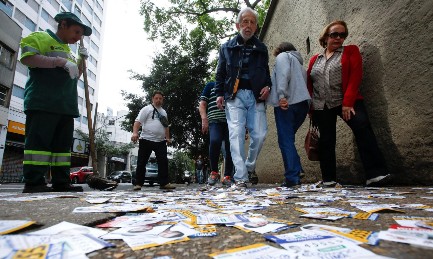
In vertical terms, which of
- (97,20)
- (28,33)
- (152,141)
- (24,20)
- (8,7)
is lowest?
(152,141)

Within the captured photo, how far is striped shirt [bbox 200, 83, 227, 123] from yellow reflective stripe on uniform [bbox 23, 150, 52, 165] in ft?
6.99

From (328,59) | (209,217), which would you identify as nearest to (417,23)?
(328,59)

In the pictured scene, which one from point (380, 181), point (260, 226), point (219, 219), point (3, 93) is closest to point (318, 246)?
point (260, 226)

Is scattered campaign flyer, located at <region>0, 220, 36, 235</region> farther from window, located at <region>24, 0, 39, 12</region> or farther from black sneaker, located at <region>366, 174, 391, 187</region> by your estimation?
window, located at <region>24, 0, 39, 12</region>

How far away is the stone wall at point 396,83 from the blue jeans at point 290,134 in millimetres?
659

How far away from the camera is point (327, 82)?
9.77ft

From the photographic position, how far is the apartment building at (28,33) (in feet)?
61.7

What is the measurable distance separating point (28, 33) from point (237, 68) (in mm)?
28292

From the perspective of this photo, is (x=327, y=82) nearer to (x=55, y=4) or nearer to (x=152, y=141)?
(x=152, y=141)

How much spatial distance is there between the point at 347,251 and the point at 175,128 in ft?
46.8

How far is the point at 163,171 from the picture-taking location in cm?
419

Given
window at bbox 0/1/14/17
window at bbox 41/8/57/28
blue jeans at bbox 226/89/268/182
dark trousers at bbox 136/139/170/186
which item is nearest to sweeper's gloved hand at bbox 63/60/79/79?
dark trousers at bbox 136/139/170/186

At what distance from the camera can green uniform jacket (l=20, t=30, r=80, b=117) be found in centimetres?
279

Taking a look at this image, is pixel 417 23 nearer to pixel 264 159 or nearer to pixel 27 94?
pixel 27 94
